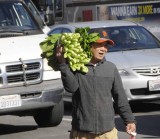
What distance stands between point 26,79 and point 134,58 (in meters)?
2.70

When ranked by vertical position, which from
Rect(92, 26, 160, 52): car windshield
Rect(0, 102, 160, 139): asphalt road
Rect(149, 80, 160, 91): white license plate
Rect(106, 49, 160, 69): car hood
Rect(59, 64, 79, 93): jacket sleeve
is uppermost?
Rect(59, 64, 79, 93): jacket sleeve

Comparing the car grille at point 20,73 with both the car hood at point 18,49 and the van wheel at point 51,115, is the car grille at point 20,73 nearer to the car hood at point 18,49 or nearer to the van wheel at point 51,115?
the car hood at point 18,49

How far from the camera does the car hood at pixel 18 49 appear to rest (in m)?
10.3

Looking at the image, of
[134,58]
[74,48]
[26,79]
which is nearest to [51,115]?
[26,79]

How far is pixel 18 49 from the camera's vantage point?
1043 cm

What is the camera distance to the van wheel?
433 inches

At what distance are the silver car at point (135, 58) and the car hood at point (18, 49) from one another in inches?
Answer: 79.4

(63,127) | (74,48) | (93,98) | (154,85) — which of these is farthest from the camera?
(154,85)

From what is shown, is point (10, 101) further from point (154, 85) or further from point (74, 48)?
point (74, 48)

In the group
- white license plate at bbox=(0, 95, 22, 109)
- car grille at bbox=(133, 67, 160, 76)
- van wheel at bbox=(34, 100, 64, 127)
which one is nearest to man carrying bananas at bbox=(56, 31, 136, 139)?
white license plate at bbox=(0, 95, 22, 109)

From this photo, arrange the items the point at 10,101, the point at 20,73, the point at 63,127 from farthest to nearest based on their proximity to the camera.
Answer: the point at 63,127 < the point at 20,73 < the point at 10,101

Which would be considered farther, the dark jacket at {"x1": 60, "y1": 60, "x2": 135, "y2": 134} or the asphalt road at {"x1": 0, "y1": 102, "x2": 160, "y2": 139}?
the asphalt road at {"x1": 0, "y1": 102, "x2": 160, "y2": 139}

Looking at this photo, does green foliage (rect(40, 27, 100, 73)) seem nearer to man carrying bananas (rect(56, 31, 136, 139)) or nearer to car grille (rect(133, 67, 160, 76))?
man carrying bananas (rect(56, 31, 136, 139))

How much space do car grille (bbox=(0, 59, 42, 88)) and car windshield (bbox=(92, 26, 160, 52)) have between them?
9.19 ft
